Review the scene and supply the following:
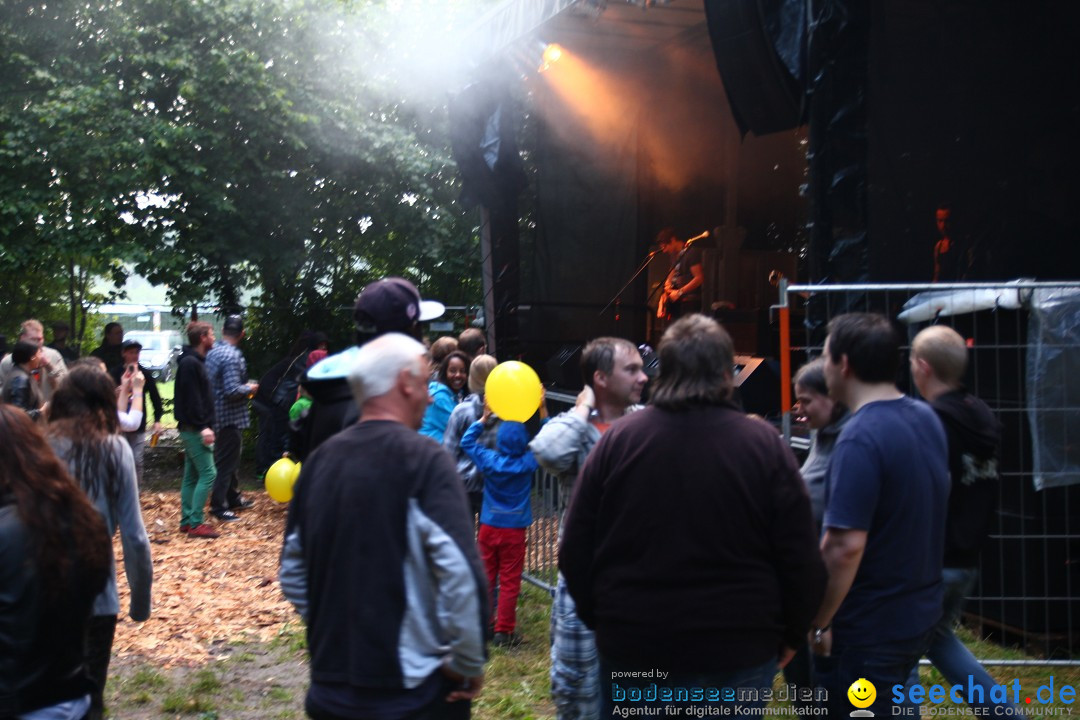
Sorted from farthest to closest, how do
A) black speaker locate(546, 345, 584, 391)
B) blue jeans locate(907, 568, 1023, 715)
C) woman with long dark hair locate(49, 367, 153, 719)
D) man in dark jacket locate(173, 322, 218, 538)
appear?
black speaker locate(546, 345, 584, 391), man in dark jacket locate(173, 322, 218, 538), woman with long dark hair locate(49, 367, 153, 719), blue jeans locate(907, 568, 1023, 715)

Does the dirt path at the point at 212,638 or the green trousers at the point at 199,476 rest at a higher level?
the green trousers at the point at 199,476

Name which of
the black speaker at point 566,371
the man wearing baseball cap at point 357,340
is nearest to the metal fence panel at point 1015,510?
the man wearing baseball cap at point 357,340

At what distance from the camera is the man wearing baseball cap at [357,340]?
3.26 metres

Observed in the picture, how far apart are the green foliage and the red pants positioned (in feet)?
23.3

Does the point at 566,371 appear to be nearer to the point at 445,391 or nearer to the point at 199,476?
the point at 199,476

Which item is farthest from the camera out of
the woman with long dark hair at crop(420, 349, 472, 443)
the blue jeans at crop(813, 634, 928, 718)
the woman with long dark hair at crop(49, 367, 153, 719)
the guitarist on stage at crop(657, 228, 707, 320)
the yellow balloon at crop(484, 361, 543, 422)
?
the guitarist on stage at crop(657, 228, 707, 320)

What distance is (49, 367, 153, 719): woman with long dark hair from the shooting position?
3770mm

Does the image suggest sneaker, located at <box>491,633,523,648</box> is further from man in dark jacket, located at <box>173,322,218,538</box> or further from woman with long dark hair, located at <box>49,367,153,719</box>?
man in dark jacket, located at <box>173,322,218,538</box>

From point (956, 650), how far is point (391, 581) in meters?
2.40

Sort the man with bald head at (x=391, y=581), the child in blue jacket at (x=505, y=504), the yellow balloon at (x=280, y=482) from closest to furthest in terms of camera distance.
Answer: the man with bald head at (x=391, y=581) < the child in blue jacket at (x=505, y=504) < the yellow balloon at (x=280, y=482)

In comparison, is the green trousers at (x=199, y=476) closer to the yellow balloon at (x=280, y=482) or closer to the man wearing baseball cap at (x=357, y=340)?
the yellow balloon at (x=280, y=482)

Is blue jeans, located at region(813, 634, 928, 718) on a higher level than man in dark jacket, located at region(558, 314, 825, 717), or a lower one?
lower

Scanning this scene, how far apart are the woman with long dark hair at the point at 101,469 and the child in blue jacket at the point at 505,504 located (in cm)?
214

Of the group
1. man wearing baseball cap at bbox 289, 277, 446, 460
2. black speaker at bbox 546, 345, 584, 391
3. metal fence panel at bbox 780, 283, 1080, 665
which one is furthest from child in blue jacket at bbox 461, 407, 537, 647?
black speaker at bbox 546, 345, 584, 391
